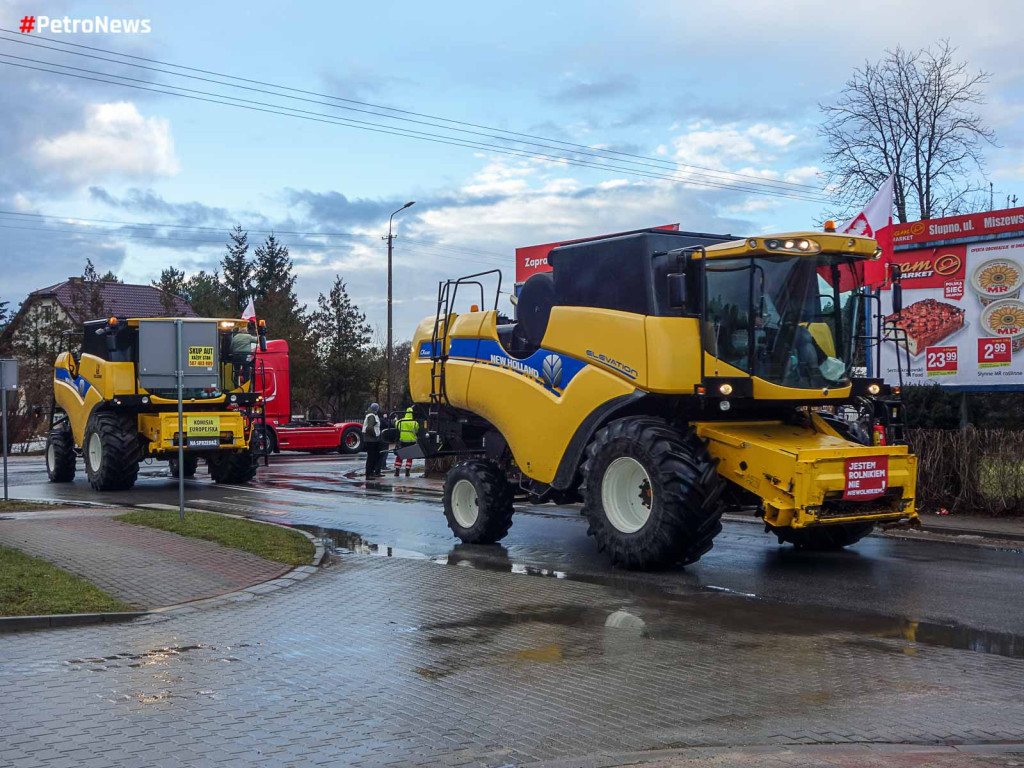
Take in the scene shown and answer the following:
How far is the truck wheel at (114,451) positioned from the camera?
2139cm

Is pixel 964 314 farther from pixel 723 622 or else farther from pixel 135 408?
pixel 135 408

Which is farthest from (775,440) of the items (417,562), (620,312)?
(417,562)

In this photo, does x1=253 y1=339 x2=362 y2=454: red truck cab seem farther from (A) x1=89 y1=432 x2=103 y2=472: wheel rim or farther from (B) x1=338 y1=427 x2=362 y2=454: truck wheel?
(A) x1=89 y1=432 x2=103 y2=472: wheel rim

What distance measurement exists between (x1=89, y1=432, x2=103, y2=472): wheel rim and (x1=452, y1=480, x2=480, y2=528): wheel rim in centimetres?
1057

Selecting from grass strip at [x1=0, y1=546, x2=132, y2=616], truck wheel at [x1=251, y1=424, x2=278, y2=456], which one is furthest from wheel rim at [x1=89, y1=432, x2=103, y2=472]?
grass strip at [x1=0, y1=546, x2=132, y2=616]

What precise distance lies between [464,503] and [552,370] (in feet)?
8.68

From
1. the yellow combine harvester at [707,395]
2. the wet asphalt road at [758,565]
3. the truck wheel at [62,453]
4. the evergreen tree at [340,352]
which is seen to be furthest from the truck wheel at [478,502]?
the evergreen tree at [340,352]

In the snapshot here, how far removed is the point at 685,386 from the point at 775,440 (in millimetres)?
1043

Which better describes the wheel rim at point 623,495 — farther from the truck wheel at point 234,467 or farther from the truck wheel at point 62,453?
the truck wheel at point 62,453

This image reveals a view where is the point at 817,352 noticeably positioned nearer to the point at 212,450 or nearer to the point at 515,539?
the point at 515,539

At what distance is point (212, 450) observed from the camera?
22.0 m

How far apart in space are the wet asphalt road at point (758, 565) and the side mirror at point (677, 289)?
Answer: 8.94 ft

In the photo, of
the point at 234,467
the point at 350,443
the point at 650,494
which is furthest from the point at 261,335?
the point at 350,443

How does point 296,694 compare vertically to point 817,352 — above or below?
below
